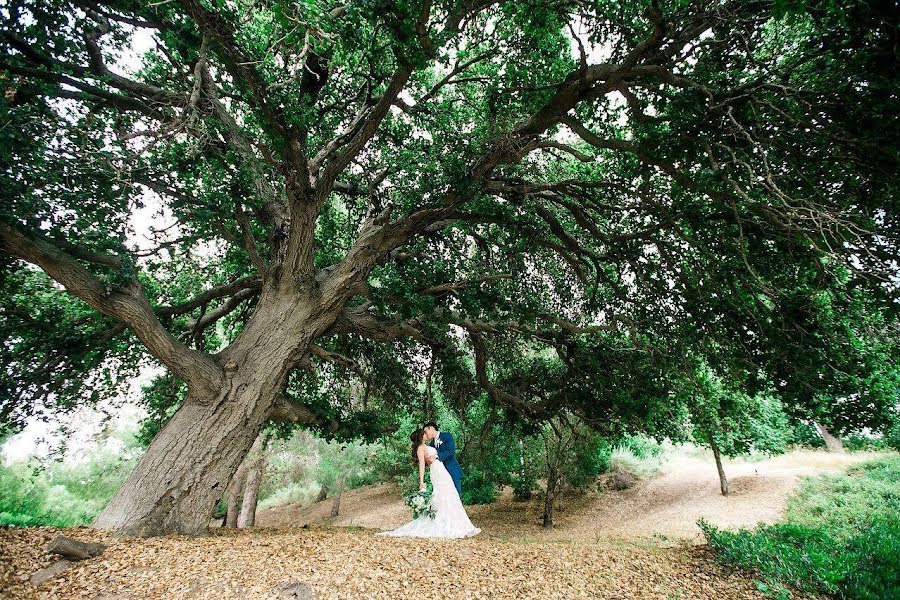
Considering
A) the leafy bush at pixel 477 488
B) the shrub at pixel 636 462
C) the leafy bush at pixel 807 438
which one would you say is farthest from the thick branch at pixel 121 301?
the leafy bush at pixel 807 438

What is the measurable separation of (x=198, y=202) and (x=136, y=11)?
236 cm

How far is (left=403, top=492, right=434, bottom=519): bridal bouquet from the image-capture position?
6.26 m

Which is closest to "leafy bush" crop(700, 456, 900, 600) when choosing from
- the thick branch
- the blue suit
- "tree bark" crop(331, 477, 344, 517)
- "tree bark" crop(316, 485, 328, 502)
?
the blue suit

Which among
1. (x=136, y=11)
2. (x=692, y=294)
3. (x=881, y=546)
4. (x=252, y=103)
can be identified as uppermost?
(x=136, y=11)

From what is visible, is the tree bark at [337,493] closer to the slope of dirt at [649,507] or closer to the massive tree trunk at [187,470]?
the slope of dirt at [649,507]

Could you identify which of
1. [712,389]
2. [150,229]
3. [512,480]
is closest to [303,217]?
[150,229]

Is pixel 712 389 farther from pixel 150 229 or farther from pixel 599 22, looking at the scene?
pixel 150 229

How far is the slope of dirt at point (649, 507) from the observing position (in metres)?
11.0

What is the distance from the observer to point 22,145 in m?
4.16

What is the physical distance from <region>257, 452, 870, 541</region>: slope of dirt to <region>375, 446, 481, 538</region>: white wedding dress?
3.91 m

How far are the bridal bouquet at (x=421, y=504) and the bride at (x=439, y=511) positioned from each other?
67 mm

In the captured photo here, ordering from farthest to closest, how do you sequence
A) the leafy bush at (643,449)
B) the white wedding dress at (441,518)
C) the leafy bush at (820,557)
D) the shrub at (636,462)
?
the shrub at (636,462)
the leafy bush at (643,449)
the white wedding dress at (441,518)
the leafy bush at (820,557)

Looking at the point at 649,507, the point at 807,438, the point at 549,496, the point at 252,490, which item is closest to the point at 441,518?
the point at 549,496

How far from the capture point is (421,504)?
635 cm
